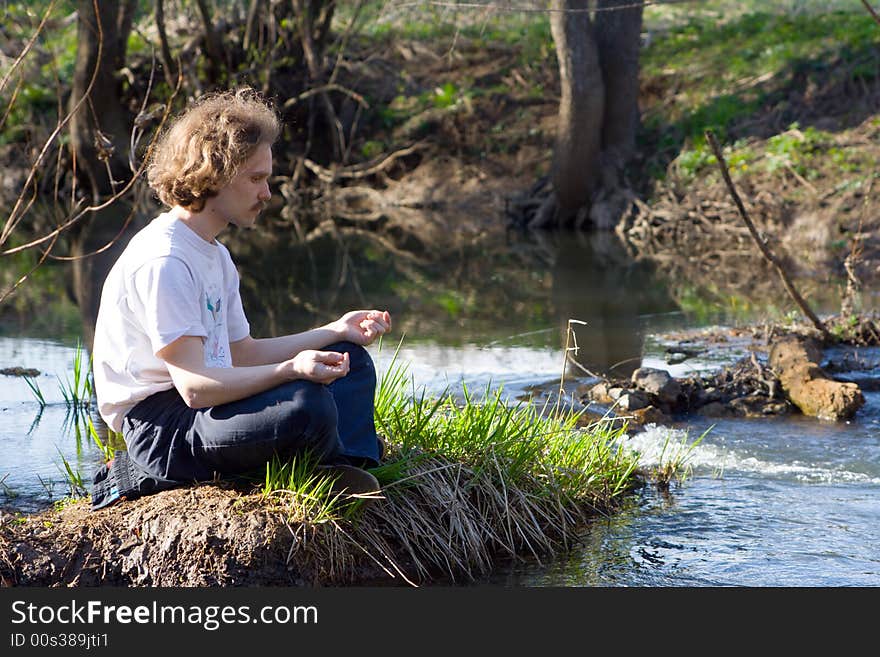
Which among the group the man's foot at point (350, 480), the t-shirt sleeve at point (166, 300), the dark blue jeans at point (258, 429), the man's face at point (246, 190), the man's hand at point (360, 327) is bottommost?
the man's foot at point (350, 480)

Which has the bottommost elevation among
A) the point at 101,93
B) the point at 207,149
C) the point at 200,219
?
the point at 200,219

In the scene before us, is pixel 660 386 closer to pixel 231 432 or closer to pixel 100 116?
pixel 231 432

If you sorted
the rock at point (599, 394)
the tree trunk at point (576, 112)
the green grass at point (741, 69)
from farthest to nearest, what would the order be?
1. the green grass at point (741, 69)
2. the tree trunk at point (576, 112)
3. the rock at point (599, 394)

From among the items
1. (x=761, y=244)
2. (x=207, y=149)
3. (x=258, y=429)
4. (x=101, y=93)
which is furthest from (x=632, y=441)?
(x=101, y=93)

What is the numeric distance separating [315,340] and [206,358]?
49 centimetres

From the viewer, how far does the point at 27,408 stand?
7.17 meters

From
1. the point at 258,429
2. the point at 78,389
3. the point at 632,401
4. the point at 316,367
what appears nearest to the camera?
the point at 316,367

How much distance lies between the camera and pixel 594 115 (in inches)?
624

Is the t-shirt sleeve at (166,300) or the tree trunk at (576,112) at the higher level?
the tree trunk at (576,112)

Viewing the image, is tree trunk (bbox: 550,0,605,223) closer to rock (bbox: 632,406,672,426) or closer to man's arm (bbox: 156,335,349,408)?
rock (bbox: 632,406,672,426)

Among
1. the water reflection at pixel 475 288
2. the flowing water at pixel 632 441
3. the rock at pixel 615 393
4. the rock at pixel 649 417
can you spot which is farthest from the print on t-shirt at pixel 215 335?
the water reflection at pixel 475 288

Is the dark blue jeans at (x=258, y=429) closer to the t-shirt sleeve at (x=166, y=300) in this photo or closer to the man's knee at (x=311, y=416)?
the man's knee at (x=311, y=416)

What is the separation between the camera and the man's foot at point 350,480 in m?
4.39

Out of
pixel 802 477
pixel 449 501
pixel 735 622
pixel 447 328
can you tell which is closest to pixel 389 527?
pixel 449 501
